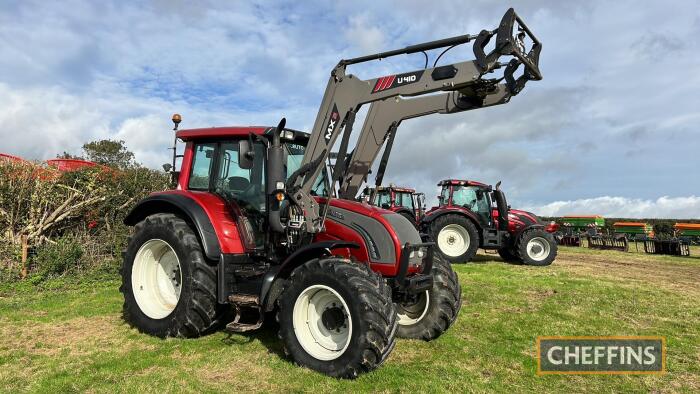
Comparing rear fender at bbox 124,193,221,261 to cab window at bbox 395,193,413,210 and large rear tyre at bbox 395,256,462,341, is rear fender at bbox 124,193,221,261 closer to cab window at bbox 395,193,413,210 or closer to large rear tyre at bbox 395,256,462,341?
large rear tyre at bbox 395,256,462,341

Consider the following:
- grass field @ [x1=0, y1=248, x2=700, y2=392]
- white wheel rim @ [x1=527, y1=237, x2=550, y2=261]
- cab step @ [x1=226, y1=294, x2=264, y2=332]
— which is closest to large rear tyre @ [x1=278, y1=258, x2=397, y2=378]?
grass field @ [x1=0, y1=248, x2=700, y2=392]

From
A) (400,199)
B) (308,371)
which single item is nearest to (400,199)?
(400,199)

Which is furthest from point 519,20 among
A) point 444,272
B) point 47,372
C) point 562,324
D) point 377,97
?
point 47,372

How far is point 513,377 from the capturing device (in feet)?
13.0

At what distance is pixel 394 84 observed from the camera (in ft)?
14.8

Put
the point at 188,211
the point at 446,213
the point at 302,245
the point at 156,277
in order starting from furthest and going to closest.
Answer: the point at 446,213 < the point at 156,277 < the point at 188,211 < the point at 302,245

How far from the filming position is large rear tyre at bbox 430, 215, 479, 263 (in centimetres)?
1227

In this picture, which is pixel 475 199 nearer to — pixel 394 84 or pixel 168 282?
pixel 394 84

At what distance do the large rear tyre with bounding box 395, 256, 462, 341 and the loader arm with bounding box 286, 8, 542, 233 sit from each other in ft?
4.55

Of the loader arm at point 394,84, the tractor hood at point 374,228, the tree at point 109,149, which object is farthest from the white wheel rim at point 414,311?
the tree at point 109,149

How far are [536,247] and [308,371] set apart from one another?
10425 mm

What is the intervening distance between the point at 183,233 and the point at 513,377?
3.45 meters

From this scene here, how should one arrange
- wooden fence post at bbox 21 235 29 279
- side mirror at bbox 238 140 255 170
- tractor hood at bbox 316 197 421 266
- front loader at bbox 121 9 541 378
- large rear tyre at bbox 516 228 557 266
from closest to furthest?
front loader at bbox 121 9 541 378 < tractor hood at bbox 316 197 421 266 < side mirror at bbox 238 140 255 170 < wooden fence post at bbox 21 235 29 279 < large rear tyre at bbox 516 228 557 266

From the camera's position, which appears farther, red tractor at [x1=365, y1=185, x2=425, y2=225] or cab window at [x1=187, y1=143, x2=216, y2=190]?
red tractor at [x1=365, y1=185, x2=425, y2=225]
